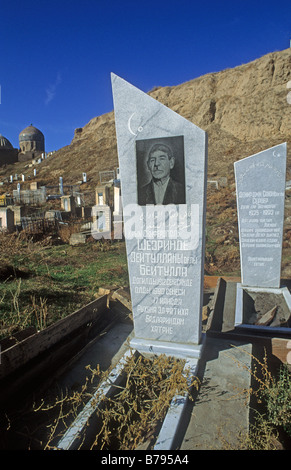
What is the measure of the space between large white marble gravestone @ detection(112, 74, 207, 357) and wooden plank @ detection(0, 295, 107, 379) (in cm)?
91

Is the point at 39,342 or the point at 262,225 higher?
the point at 262,225

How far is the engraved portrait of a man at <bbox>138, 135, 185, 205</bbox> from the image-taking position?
3.25 metres

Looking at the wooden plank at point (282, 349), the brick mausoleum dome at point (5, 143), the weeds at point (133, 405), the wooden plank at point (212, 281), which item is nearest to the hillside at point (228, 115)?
the wooden plank at point (212, 281)

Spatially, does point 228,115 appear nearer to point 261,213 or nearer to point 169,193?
point 261,213

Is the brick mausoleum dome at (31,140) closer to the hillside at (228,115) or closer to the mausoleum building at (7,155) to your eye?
the mausoleum building at (7,155)

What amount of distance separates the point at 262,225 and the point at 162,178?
11.1 feet

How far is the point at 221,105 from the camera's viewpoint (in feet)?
124

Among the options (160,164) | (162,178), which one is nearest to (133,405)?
(162,178)

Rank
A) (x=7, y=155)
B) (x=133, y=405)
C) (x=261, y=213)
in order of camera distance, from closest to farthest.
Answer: (x=133, y=405)
(x=261, y=213)
(x=7, y=155)

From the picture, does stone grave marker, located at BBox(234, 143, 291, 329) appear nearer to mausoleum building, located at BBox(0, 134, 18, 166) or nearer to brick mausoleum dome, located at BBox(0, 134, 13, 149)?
mausoleum building, located at BBox(0, 134, 18, 166)

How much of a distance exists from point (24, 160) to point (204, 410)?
227 ft

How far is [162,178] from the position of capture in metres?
3.30

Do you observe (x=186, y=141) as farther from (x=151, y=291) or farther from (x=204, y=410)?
(x=204, y=410)

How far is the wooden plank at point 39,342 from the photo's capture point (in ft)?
9.93
